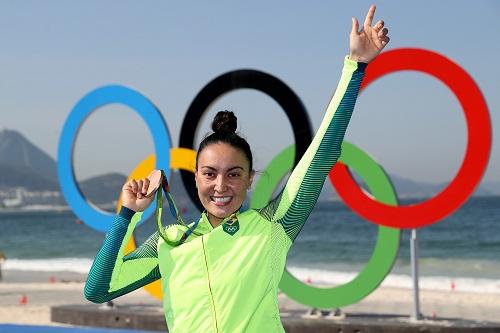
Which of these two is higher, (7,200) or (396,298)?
(396,298)

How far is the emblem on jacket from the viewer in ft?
6.09

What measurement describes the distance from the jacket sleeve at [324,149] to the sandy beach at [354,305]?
356 inches

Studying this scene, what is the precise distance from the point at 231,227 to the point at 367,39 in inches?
20.4

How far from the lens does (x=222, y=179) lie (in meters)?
1.88

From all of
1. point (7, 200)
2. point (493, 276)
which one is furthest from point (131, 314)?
point (7, 200)

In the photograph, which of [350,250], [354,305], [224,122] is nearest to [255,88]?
[354,305]

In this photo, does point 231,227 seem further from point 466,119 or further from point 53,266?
point 53,266

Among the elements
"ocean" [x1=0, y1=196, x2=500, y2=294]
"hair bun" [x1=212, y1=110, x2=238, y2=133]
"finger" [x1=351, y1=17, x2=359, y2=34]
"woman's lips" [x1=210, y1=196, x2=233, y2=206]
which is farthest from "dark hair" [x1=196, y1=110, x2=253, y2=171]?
"ocean" [x1=0, y1=196, x2=500, y2=294]

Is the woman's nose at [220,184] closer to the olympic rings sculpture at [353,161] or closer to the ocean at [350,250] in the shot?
the olympic rings sculpture at [353,161]

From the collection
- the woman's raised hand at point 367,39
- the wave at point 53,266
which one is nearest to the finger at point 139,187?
the woman's raised hand at point 367,39

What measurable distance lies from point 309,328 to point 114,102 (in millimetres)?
3303

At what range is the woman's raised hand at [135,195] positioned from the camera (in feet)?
6.16

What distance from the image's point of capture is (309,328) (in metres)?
8.63

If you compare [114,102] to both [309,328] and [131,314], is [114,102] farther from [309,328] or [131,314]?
[309,328]
